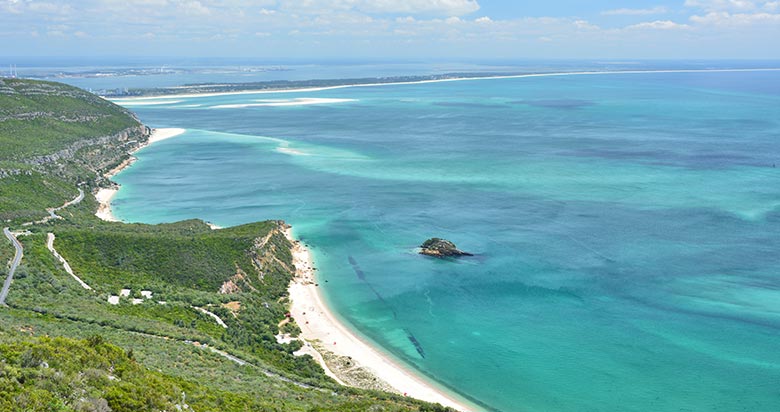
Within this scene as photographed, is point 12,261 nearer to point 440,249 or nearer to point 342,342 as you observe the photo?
point 342,342

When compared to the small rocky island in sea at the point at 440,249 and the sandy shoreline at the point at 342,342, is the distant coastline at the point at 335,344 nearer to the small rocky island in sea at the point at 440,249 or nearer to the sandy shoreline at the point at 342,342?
the sandy shoreline at the point at 342,342

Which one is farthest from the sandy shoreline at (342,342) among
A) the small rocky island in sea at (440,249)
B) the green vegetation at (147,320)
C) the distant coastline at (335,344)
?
the small rocky island in sea at (440,249)

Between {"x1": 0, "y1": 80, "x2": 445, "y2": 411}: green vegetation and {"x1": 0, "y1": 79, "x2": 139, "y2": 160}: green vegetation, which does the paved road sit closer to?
{"x1": 0, "y1": 80, "x2": 445, "y2": 411}: green vegetation

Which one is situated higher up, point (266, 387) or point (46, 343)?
point (46, 343)

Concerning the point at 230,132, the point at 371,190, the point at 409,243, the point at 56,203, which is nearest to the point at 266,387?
the point at 409,243

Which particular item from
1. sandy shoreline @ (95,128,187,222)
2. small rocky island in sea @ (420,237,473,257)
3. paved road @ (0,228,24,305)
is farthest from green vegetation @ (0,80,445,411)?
small rocky island in sea @ (420,237,473,257)

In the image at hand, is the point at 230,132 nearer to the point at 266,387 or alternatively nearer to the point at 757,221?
the point at 757,221
